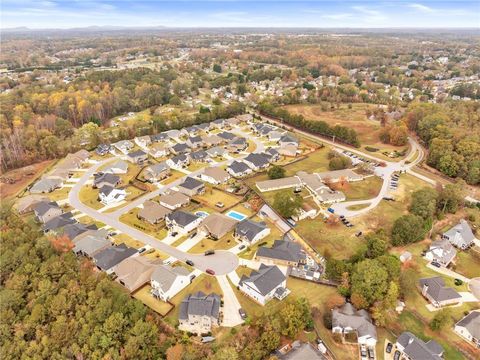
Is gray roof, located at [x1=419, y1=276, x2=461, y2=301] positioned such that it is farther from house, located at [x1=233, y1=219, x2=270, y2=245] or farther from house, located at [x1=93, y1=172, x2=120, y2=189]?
house, located at [x1=93, y1=172, x2=120, y2=189]

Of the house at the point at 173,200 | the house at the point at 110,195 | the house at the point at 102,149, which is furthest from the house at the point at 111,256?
the house at the point at 102,149

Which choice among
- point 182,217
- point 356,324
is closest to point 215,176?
point 182,217

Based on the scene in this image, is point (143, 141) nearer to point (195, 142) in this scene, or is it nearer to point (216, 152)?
point (195, 142)

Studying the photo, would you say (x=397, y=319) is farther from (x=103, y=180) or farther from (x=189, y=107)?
(x=189, y=107)

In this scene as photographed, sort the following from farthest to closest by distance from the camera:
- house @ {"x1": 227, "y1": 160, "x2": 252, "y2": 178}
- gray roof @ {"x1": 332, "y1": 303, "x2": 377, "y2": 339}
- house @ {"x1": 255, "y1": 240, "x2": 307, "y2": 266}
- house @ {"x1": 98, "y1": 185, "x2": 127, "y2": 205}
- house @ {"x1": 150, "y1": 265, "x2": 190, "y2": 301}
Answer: house @ {"x1": 227, "y1": 160, "x2": 252, "y2": 178} < house @ {"x1": 98, "y1": 185, "x2": 127, "y2": 205} < house @ {"x1": 255, "y1": 240, "x2": 307, "y2": 266} < house @ {"x1": 150, "y1": 265, "x2": 190, "y2": 301} < gray roof @ {"x1": 332, "y1": 303, "x2": 377, "y2": 339}

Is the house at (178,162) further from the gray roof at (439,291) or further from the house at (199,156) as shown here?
the gray roof at (439,291)

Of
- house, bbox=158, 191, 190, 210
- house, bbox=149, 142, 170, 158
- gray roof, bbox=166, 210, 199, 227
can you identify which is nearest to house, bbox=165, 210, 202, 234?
gray roof, bbox=166, 210, 199, 227
